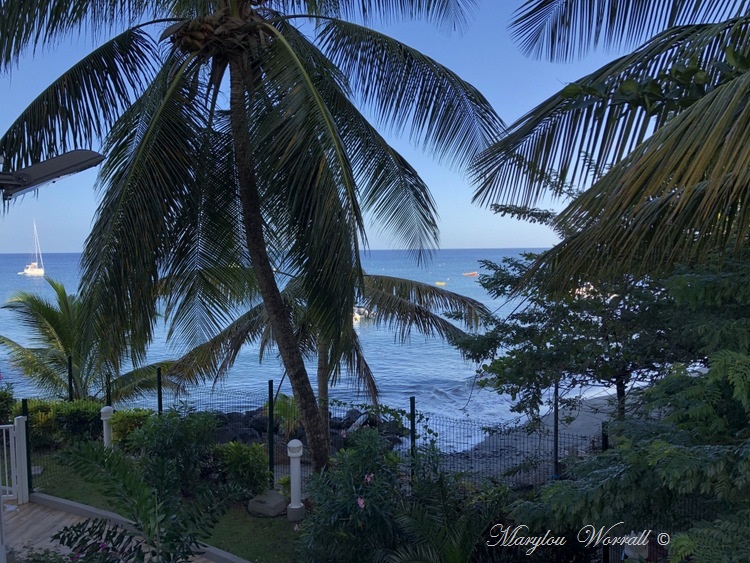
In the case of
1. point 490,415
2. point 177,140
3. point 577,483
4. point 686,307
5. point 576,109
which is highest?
point 177,140

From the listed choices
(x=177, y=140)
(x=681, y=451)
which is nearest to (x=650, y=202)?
(x=681, y=451)

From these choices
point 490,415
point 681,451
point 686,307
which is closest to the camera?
point 681,451

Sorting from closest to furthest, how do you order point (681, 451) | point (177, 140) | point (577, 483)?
point (681, 451), point (577, 483), point (177, 140)

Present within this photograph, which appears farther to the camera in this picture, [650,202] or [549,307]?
[549,307]

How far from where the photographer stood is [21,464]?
7.14 metres

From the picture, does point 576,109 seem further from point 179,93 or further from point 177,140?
point 179,93

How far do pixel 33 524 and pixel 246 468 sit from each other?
93.1 inches

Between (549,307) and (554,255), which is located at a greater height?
(554,255)

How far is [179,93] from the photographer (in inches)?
238

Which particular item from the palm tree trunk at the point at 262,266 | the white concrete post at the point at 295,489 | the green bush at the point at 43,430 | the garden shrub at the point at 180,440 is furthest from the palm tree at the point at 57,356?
the white concrete post at the point at 295,489

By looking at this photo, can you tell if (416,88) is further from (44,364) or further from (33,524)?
(44,364)

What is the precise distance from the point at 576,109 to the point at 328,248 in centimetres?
332

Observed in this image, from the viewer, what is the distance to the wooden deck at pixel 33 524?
6.08 meters

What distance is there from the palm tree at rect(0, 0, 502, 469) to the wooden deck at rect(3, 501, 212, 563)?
2346 millimetres
